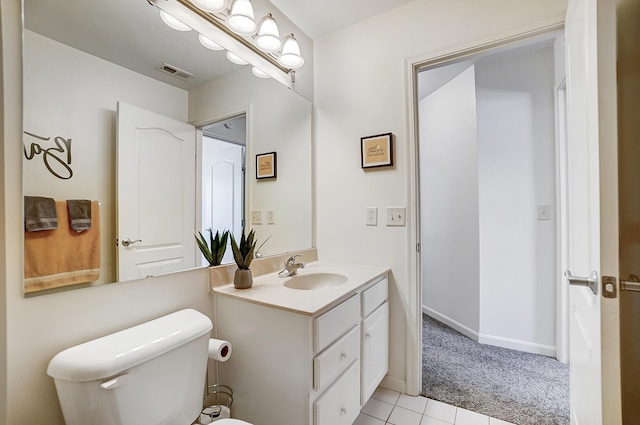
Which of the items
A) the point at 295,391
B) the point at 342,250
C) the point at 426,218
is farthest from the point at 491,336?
the point at 295,391

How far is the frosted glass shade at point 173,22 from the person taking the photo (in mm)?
1136

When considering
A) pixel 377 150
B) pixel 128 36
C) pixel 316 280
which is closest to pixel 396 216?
pixel 377 150

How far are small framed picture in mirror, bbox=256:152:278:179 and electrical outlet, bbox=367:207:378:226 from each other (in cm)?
66

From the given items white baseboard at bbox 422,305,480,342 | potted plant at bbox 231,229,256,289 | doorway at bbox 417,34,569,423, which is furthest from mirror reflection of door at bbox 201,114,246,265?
white baseboard at bbox 422,305,480,342

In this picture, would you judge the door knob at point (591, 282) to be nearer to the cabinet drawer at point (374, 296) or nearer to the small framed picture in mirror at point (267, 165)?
the cabinet drawer at point (374, 296)

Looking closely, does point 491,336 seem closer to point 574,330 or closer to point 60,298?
point 574,330

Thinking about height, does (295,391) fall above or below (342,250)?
below

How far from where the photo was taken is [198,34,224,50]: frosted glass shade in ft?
4.22

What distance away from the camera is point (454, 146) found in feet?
8.56

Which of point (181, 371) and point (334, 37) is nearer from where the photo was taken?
point (181, 371)

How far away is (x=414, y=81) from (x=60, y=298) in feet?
6.35

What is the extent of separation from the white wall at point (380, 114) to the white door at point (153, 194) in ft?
3.22

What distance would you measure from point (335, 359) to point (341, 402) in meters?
0.22

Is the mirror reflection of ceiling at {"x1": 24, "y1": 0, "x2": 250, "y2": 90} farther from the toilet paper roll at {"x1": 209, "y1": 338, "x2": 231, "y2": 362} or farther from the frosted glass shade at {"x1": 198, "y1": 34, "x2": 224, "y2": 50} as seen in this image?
the toilet paper roll at {"x1": 209, "y1": 338, "x2": 231, "y2": 362}
